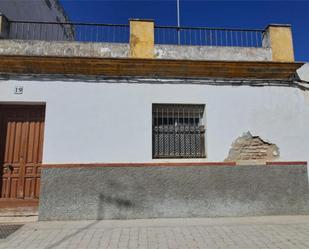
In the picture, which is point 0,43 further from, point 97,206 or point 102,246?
point 102,246

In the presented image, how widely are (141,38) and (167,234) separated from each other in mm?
4291

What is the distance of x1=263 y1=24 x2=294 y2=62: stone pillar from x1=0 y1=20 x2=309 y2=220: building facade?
8 cm

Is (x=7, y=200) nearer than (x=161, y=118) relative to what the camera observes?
Yes

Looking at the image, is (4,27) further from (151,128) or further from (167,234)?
(167,234)

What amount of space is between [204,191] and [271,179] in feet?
5.24

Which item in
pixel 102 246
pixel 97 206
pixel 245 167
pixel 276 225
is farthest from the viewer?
pixel 245 167

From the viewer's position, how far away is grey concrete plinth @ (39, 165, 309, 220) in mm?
6012

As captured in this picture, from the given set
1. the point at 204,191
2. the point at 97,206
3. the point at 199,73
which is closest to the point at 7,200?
the point at 97,206

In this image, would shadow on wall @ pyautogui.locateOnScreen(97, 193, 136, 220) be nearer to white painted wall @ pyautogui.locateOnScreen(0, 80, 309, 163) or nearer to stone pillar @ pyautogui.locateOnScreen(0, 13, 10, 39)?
white painted wall @ pyautogui.locateOnScreen(0, 80, 309, 163)

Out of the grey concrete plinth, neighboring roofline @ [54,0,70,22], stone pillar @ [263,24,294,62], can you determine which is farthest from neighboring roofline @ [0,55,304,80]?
neighboring roofline @ [54,0,70,22]

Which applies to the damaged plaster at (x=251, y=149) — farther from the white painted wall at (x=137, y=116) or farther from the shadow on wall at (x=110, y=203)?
the shadow on wall at (x=110, y=203)

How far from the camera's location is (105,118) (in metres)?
6.34

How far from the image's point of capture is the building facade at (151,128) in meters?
6.14

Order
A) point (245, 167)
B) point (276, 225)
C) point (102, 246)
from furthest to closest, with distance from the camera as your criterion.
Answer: point (245, 167) → point (276, 225) → point (102, 246)
